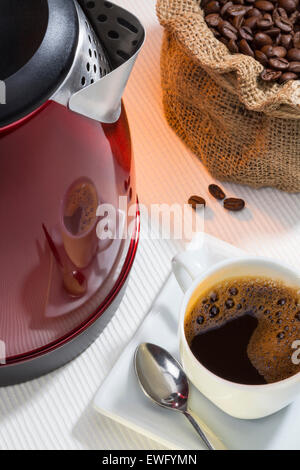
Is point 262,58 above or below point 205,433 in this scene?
above

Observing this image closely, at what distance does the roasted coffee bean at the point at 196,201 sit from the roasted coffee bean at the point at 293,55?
0.59ft

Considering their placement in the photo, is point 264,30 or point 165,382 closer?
point 165,382

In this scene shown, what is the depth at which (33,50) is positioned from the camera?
360 mm

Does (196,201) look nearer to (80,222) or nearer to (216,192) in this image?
(216,192)

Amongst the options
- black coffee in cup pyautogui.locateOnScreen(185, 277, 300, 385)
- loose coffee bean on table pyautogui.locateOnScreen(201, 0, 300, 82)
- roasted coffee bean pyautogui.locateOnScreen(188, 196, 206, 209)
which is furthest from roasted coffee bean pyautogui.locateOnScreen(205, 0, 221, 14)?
black coffee in cup pyautogui.locateOnScreen(185, 277, 300, 385)

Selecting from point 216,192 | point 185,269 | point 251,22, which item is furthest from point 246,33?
point 185,269

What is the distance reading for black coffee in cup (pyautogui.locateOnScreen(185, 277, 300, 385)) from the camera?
507 millimetres

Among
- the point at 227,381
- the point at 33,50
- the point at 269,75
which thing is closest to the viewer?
the point at 33,50

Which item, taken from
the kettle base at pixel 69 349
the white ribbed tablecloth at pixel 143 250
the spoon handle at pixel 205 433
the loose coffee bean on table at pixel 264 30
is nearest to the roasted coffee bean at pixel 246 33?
the loose coffee bean on table at pixel 264 30

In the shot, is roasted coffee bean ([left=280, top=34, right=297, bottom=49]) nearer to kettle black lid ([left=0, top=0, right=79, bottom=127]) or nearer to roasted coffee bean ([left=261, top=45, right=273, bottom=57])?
roasted coffee bean ([left=261, top=45, right=273, bottom=57])

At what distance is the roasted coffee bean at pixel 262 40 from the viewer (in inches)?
26.0

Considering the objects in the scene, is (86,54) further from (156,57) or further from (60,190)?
(156,57)

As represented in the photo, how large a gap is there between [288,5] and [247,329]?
384mm

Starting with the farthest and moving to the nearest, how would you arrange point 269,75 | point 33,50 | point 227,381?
point 269,75 → point 227,381 → point 33,50
